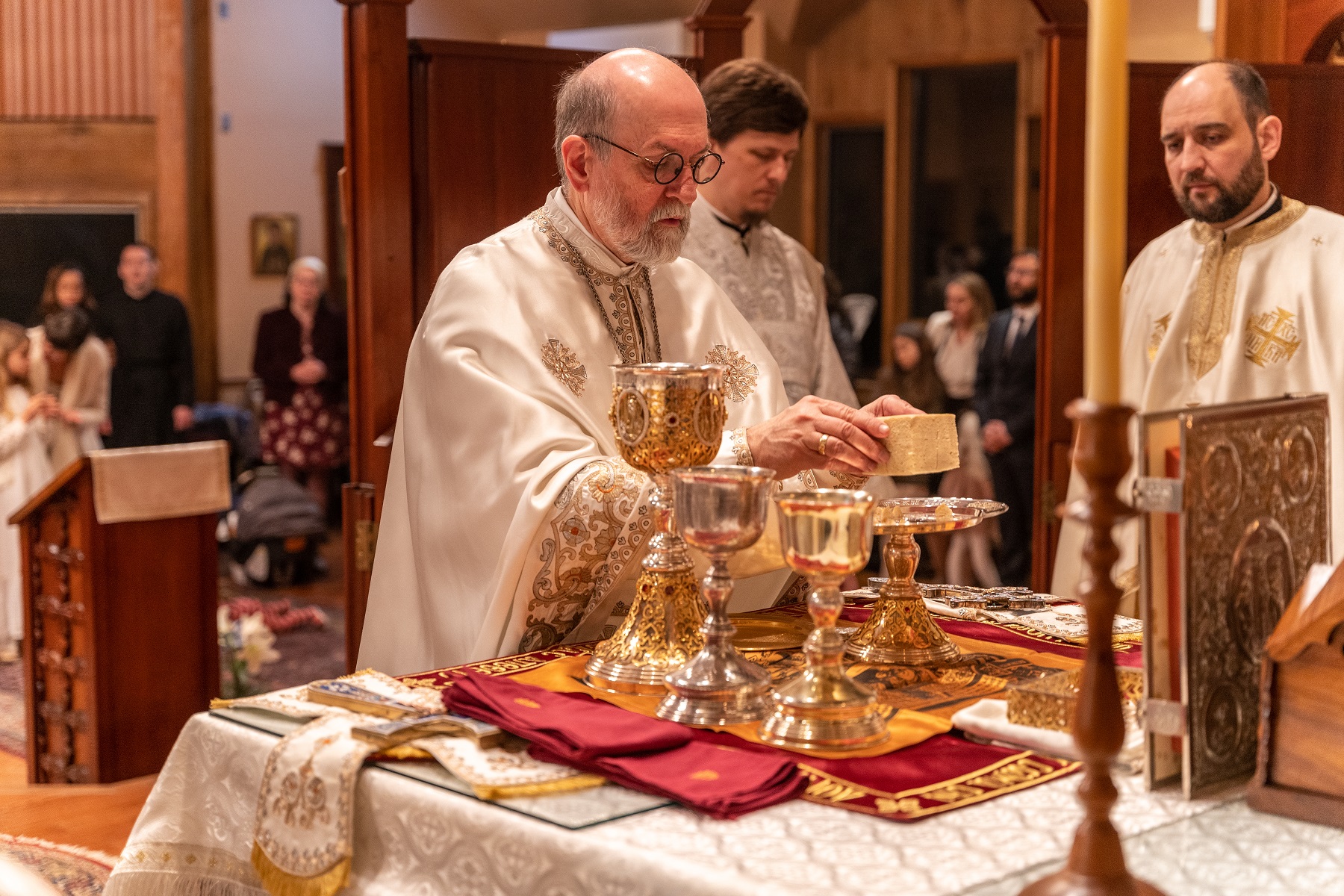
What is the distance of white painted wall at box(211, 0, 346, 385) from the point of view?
1192 cm

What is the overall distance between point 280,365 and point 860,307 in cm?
403

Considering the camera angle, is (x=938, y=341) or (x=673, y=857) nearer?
(x=673, y=857)

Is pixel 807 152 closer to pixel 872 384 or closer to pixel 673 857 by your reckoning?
pixel 872 384

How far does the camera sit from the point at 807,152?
436 inches

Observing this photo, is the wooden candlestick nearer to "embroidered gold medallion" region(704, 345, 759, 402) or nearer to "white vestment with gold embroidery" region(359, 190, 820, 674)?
"white vestment with gold embroidery" region(359, 190, 820, 674)

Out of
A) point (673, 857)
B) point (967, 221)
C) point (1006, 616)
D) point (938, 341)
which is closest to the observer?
point (673, 857)

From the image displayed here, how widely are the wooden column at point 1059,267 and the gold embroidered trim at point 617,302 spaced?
210cm

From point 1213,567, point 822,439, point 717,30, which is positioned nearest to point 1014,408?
point 717,30

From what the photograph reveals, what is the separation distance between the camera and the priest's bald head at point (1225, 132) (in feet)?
12.0

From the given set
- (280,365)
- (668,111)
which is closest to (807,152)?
(280,365)

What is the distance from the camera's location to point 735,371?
2.85m

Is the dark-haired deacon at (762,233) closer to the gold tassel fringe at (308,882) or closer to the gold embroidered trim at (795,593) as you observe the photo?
the gold embroidered trim at (795,593)

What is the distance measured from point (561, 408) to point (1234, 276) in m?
1.96

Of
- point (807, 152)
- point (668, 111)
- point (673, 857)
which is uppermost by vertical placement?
point (807, 152)
